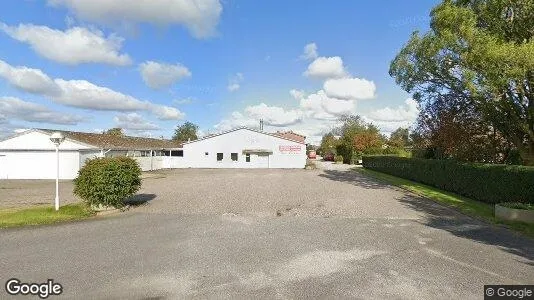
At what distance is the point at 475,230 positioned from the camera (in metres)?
10.2

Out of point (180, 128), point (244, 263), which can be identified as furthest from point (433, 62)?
point (180, 128)

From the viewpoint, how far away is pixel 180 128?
10031 centimetres

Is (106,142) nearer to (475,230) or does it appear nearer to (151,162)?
(151,162)

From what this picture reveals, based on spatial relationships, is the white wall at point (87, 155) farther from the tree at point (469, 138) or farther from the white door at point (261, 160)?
the tree at point (469, 138)

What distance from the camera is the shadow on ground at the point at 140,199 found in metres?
14.9

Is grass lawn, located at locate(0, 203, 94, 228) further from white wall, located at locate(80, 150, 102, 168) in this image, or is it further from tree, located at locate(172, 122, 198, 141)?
tree, located at locate(172, 122, 198, 141)

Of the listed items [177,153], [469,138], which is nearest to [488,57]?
[469,138]

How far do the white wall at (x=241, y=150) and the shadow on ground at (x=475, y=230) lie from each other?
29.5m

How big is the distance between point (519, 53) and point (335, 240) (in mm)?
10504

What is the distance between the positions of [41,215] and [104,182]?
219cm

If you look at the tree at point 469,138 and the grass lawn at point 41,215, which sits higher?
the tree at point 469,138

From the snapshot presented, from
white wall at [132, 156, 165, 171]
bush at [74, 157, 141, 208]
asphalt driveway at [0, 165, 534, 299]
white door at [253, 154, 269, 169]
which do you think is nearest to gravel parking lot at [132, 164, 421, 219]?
asphalt driveway at [0, 165, 534, 299]

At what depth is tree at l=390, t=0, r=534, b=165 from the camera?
13.8 meters

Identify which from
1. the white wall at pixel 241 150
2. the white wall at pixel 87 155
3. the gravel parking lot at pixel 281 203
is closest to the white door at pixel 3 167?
the white wall at pixel 87 155
